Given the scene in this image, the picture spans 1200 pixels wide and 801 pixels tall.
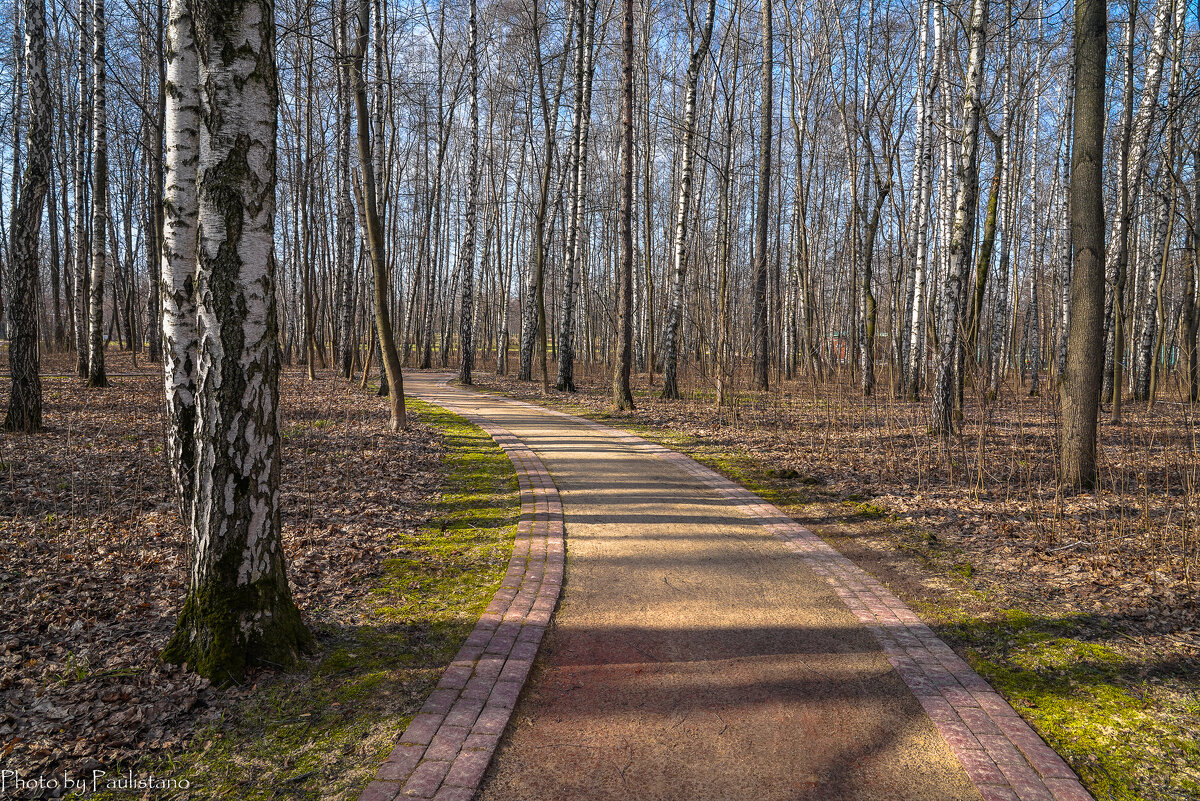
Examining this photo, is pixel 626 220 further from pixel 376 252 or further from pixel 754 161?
pixel 754 161

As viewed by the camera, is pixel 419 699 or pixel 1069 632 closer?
pixel 419 699

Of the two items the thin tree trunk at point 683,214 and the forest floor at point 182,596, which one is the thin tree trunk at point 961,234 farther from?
the forest floor at point 182,596

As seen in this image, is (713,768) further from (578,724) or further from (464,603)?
(464,603)

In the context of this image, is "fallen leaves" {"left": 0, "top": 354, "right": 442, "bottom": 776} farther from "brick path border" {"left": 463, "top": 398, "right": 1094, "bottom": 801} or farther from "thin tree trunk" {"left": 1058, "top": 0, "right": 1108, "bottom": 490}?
"thin tree trunk" {"left": 1058, "top": 0, "right": 1108, "bottom": 490}

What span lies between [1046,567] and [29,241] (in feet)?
43.9

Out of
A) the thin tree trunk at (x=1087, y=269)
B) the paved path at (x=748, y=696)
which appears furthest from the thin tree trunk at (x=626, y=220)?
the paved path at (x=748, y=696)

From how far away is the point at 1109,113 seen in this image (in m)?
23.9

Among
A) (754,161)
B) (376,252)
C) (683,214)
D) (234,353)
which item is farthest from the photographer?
(754,161)

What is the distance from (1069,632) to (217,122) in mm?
5914

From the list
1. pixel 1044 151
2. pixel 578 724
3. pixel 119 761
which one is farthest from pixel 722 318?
pixel 1044 151

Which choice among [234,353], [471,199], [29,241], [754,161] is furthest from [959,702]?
[754,161]

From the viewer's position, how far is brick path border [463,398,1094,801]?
2.81 m

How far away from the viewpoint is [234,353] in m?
3.38

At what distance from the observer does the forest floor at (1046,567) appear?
3232 mm
